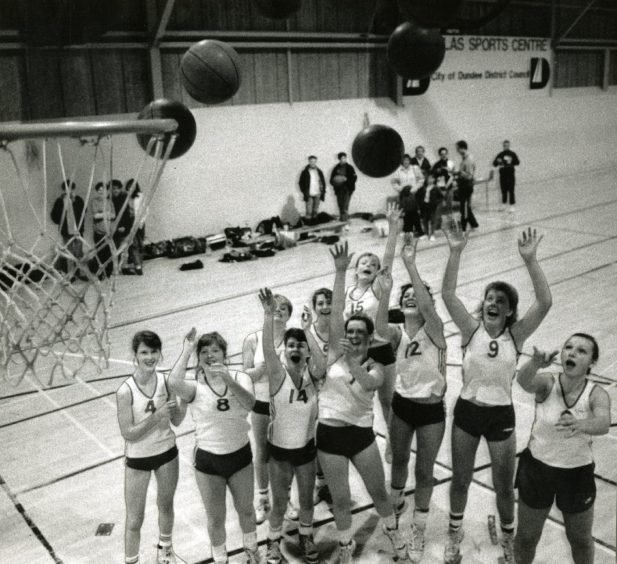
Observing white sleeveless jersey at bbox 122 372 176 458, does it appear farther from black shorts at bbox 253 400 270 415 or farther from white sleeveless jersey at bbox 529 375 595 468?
white sleeveless jersey at bbox 529 375 595 468

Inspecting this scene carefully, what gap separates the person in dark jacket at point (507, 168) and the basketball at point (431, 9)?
483 inches

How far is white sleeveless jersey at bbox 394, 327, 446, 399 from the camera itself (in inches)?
177

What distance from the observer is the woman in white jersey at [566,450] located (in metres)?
3.68

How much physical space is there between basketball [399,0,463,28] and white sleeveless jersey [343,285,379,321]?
253 cm

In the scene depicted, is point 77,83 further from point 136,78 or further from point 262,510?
point 262,510

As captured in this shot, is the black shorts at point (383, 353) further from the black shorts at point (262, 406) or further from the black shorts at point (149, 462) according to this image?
the black shorts at point (149, 462)

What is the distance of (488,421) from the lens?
13.7 feet

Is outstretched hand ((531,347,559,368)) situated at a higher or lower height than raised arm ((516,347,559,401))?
higher

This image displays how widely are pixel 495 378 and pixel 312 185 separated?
478 inches

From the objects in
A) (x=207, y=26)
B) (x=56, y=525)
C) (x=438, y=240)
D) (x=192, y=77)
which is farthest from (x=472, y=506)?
(x=207, y=26)

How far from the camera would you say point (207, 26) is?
14.2 meters

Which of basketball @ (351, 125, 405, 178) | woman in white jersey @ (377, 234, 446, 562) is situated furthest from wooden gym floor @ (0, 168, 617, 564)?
basketball @ (351, 125, 405, 178)

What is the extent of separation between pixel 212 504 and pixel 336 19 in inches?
568

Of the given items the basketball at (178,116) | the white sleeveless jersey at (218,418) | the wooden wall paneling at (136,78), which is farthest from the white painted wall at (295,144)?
the white sleeveless jersey at (218,418)
